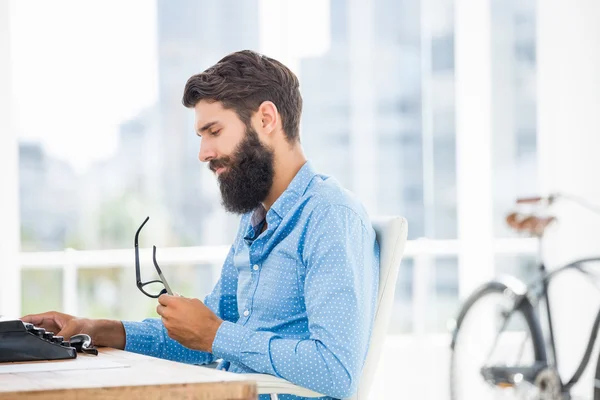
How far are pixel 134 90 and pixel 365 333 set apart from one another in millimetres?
3035

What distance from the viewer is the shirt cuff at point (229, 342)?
5.60 feet

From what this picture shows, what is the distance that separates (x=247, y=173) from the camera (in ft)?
6.54

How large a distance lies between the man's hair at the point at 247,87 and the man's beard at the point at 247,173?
56mm

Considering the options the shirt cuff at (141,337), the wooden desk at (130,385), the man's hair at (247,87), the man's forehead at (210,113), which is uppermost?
the man's hair at (247,87)

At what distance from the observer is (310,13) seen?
4.57 meters

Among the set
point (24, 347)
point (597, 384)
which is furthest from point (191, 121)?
point (24, 347)

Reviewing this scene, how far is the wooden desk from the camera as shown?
3.68 ft

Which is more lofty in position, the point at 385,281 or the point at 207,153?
the point at 207,153

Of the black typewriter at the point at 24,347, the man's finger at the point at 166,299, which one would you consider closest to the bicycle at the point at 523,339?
the man's finger at the point at 166,299

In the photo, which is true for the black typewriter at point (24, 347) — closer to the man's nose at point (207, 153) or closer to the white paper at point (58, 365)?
the white paper at point (58, 365)

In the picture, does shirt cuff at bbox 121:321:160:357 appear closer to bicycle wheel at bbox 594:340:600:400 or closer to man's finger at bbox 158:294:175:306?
man's finger at bbox 158:294:175:306

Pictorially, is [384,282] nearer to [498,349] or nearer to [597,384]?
[597,384]

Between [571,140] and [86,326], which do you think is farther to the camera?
[571,140]

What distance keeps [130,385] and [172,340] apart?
93 centimetres
